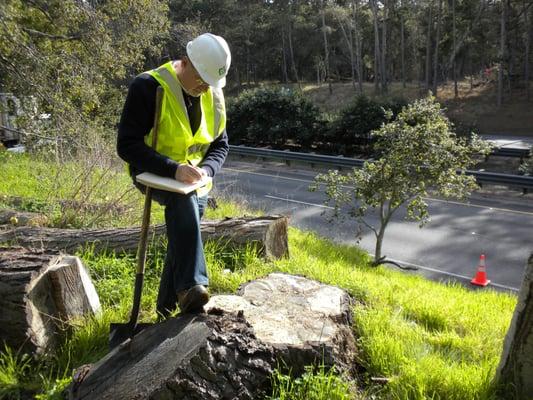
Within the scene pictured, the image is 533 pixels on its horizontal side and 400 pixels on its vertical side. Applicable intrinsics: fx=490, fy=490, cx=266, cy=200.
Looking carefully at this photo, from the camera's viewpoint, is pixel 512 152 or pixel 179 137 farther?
pixel 512 152

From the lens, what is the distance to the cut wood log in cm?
496

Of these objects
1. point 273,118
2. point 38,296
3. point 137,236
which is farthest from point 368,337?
point 273,118

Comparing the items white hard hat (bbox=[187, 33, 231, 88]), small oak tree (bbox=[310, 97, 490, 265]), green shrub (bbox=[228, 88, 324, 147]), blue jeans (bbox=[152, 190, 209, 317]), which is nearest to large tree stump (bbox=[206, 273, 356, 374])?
blue jeans (bbox=[152, 190, 209, 317])

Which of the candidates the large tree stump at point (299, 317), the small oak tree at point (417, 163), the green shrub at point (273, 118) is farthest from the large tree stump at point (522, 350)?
the green shrub at point (273, 118)

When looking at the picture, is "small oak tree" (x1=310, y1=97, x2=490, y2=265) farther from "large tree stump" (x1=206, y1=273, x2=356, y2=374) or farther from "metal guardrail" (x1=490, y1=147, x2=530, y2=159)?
"metal guardrail" (x1=490, y1=147, x2=530, y2=159)

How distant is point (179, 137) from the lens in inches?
124

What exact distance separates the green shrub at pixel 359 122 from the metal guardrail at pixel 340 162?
2531mm

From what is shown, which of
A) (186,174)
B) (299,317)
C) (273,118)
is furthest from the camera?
(273,118)

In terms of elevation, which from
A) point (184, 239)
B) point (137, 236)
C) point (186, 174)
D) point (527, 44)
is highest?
point (527, 44)

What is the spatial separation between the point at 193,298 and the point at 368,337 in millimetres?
1263

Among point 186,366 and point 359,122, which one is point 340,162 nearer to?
point 359,122

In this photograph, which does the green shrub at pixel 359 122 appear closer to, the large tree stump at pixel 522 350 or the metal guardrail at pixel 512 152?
the metal guardrail at pixel 512 152

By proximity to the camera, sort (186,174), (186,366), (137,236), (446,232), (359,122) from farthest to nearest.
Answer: (359,122) < (446,232) < (137,236) < (186,174) < (186,366)

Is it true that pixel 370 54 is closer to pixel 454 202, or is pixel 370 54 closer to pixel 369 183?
pixel 454 202
